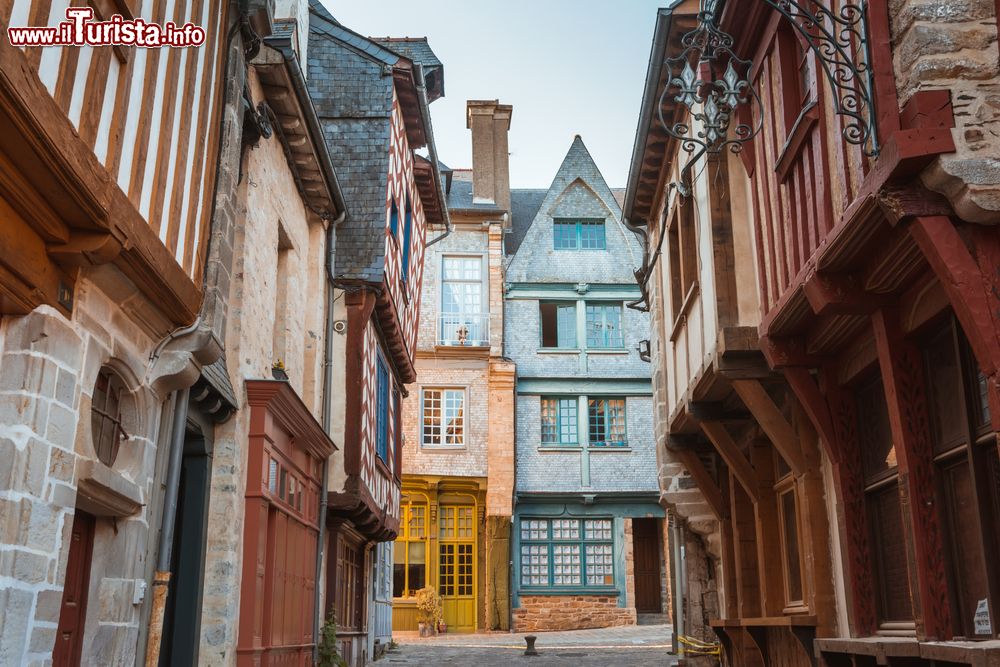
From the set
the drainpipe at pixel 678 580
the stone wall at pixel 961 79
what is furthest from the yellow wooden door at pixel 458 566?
the stone wall at pixel 961 79

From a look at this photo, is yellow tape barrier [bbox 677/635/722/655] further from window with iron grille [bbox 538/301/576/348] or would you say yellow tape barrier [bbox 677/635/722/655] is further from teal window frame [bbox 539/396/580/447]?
window with iron grille [bbox 538/301/576/348]

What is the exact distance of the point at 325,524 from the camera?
1105 cm

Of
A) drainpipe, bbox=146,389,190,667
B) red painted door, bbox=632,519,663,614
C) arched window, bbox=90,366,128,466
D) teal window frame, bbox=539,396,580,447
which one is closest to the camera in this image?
arched window, bbox=90,366,128,466

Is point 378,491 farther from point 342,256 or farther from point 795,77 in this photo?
point 795,77

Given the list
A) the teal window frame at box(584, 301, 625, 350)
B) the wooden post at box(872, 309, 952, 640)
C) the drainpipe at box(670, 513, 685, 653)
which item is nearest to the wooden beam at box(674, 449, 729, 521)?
the drainpipe at box(670, 513, 685, 653)

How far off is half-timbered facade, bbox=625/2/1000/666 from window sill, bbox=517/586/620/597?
12.6 metres

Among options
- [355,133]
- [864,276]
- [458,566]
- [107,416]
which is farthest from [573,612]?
[107,416]

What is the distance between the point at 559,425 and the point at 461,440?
2195mm

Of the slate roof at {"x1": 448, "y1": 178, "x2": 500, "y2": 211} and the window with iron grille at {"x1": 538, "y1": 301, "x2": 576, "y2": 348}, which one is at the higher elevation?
the slate roof at {"x1": 448, "y1": 178, "x2": 500, "y2": 211}

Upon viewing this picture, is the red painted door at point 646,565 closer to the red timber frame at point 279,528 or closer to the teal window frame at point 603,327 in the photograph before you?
the teal window frame at point 603,327

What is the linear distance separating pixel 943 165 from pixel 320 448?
7.10m

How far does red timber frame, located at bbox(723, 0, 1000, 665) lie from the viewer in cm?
432

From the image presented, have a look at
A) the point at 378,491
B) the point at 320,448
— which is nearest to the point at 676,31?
the point at 320,448

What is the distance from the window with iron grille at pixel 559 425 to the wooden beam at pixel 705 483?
12.7 metres
